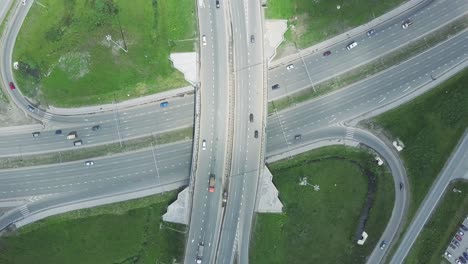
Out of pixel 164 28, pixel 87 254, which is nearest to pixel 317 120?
pixel 164 28

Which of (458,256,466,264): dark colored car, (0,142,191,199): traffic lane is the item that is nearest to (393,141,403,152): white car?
(458,256,466,264): dark colored car

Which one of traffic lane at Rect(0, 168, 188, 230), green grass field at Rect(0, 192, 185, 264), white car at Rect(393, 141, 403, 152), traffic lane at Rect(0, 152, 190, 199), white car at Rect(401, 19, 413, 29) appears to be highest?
white car at Rect(401, 19, 413, 29)

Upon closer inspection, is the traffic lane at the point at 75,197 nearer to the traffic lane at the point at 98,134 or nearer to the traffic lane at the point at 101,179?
the traffic lane at the point at 101,179

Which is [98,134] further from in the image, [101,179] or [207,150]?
[207,150]

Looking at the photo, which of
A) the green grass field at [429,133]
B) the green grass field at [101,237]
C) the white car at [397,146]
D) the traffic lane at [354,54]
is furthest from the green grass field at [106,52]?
the green grass field at [429,133]

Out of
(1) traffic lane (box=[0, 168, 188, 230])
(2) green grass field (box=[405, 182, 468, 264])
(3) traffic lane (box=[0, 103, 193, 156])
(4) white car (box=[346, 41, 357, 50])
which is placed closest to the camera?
(1) traffic lane (box=[0, 168, 188, 230])

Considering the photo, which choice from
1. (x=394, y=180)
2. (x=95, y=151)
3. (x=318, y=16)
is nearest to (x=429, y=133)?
(x=394, y=180)

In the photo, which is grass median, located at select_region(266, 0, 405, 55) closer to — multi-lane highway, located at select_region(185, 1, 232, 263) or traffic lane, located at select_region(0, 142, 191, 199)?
multi-lane highway, located at select_region(185, 1, 232, 263)
